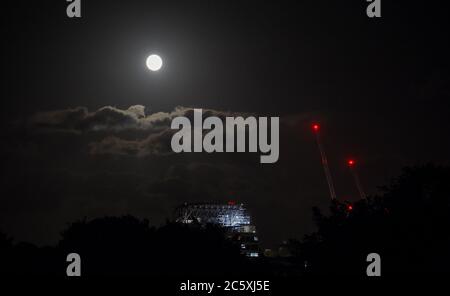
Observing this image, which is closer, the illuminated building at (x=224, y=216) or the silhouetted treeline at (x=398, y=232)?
the silhouetted treeline at (x=398, y=232)

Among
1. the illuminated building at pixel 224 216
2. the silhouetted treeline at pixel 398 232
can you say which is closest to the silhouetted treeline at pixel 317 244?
the silhouetted treeline at pixel 398 232

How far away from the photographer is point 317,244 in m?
60.8

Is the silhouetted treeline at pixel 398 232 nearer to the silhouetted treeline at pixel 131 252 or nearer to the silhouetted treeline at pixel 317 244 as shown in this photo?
the silhouetted treeline at pixel 317 244

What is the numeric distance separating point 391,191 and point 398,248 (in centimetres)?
1108


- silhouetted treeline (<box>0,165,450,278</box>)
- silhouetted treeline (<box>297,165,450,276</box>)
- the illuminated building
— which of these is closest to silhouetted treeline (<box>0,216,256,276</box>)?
silhouetted treeline (<box>0,165,450,278</box>)

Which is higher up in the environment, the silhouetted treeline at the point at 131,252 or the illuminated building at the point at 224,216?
the illuminated building at the point at 224,216

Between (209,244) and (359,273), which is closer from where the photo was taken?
(359,273)

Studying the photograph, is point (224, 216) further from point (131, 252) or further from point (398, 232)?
point (398, 232)

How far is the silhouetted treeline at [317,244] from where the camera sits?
149 feet
